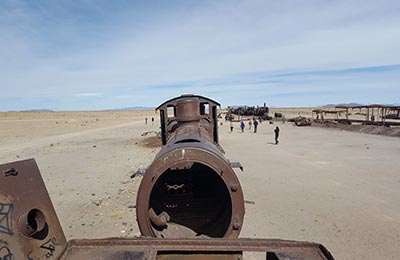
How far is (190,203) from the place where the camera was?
16.5 feet

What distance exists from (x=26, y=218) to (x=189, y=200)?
9.78 ft

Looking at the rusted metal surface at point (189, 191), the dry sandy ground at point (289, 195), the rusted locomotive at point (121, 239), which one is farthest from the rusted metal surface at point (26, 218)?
the dry sandy ground at point (289, 195)

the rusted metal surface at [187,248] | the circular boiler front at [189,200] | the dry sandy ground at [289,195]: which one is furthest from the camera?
the dry sandy ground at [289,195]

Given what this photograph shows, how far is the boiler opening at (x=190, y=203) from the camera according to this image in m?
4.65

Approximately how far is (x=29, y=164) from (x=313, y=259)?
2534 mm

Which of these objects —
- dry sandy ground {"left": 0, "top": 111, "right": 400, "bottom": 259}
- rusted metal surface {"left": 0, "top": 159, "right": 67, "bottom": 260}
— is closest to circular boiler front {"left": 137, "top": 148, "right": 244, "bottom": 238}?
dry sandy ground {"left": 0, "top": 111, "right": 400, "bottom": 259}

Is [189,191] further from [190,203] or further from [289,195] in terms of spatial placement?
[289,195]

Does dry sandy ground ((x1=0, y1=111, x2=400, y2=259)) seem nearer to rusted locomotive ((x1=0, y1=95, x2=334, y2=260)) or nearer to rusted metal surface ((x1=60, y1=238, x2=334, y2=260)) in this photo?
rusted locomotive ((x1=0, y1=95, x2=334, y2=260))

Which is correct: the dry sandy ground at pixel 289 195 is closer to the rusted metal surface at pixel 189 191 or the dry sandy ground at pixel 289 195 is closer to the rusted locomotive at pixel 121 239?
the rusted metal surface at pixel 189 191

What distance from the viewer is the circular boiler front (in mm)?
3707

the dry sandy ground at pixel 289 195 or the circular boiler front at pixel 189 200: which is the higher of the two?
the circular boiler front at pixel 189 200

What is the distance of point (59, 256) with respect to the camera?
237 centimetres

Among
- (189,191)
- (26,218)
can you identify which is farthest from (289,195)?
(26,218)

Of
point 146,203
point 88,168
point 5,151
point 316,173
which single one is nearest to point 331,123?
point 316,173
